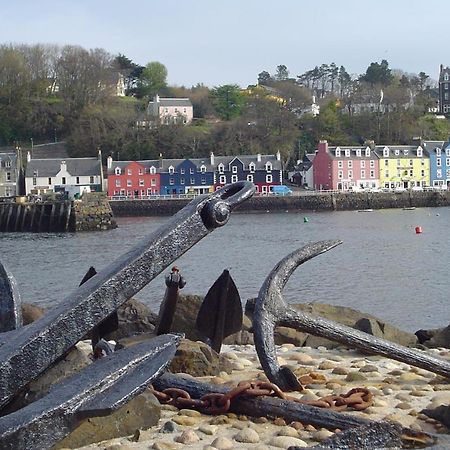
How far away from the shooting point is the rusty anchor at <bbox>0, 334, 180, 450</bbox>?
3764 mm

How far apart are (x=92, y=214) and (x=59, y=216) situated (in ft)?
7.63

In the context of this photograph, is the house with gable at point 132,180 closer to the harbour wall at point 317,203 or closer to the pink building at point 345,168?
the harbour wall at point 317,203

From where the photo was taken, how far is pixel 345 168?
255 feet

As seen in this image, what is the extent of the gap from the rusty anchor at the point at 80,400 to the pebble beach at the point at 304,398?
1.58 metres

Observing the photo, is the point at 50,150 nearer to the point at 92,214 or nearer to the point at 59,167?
the point at 59,167

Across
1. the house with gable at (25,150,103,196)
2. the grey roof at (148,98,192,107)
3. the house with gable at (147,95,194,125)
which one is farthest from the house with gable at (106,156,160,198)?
the grey roof at (148,98,192,107)

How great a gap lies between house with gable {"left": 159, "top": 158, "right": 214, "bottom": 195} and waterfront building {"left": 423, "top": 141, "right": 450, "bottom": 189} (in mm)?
22032

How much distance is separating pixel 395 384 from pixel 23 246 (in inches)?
1517

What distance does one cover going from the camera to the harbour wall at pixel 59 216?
56.9m

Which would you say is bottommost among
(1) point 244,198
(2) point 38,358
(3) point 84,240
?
(3) point 84,240

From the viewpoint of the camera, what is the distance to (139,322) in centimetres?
1209

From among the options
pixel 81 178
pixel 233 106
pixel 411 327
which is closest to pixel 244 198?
pixel 411 327

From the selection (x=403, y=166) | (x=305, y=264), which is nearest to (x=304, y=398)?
(x=305, y=264)

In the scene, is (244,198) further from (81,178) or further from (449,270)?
(81,178)
